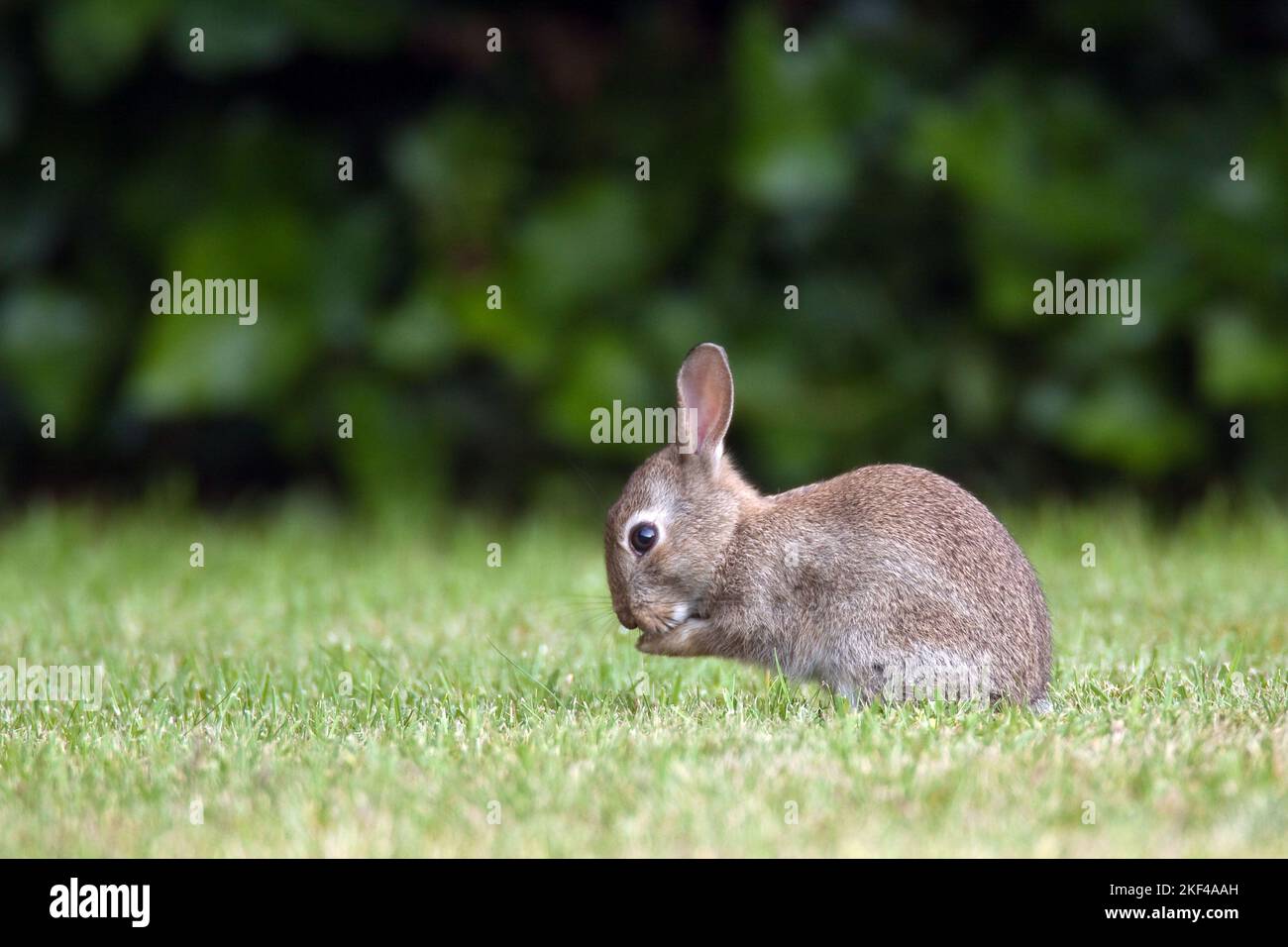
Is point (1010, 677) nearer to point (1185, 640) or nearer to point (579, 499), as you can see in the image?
point (1185, 640)

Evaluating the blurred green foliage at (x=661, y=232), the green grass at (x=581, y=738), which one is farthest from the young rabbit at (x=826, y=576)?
the blurred green foliage at (x=661, y=232)

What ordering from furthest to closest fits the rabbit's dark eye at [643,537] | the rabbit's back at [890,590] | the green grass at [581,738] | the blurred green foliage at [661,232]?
the blurred green foliage at [661,232] → the rabbit's dark eye at [643,537] → the rabbit's back at [890,590] → the green grass at [581,738]

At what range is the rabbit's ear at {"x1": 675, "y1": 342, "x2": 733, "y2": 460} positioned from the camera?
16.7 ft

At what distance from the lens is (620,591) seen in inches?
196

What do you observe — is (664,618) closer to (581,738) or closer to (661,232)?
(581,738)

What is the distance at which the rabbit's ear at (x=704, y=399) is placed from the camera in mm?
5082

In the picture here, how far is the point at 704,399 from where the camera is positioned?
5.16m

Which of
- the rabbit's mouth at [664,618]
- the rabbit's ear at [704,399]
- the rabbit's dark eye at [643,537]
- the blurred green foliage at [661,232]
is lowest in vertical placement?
the rabbit's mouth at [664,618]

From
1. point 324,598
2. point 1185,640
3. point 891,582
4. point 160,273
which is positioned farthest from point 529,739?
point 160,273

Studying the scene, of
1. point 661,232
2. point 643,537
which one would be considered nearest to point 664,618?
point 643,537

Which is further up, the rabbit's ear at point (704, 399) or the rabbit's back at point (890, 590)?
the rabbit's ear at point (704, 399)

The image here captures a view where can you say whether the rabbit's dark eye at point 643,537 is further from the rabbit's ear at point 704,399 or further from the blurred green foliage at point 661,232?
the blurred green foliage at point 661,232

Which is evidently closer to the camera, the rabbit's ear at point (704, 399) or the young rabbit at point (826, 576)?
the young rabbit at point (826, 576)

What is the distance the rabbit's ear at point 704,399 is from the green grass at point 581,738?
2.47 feet
